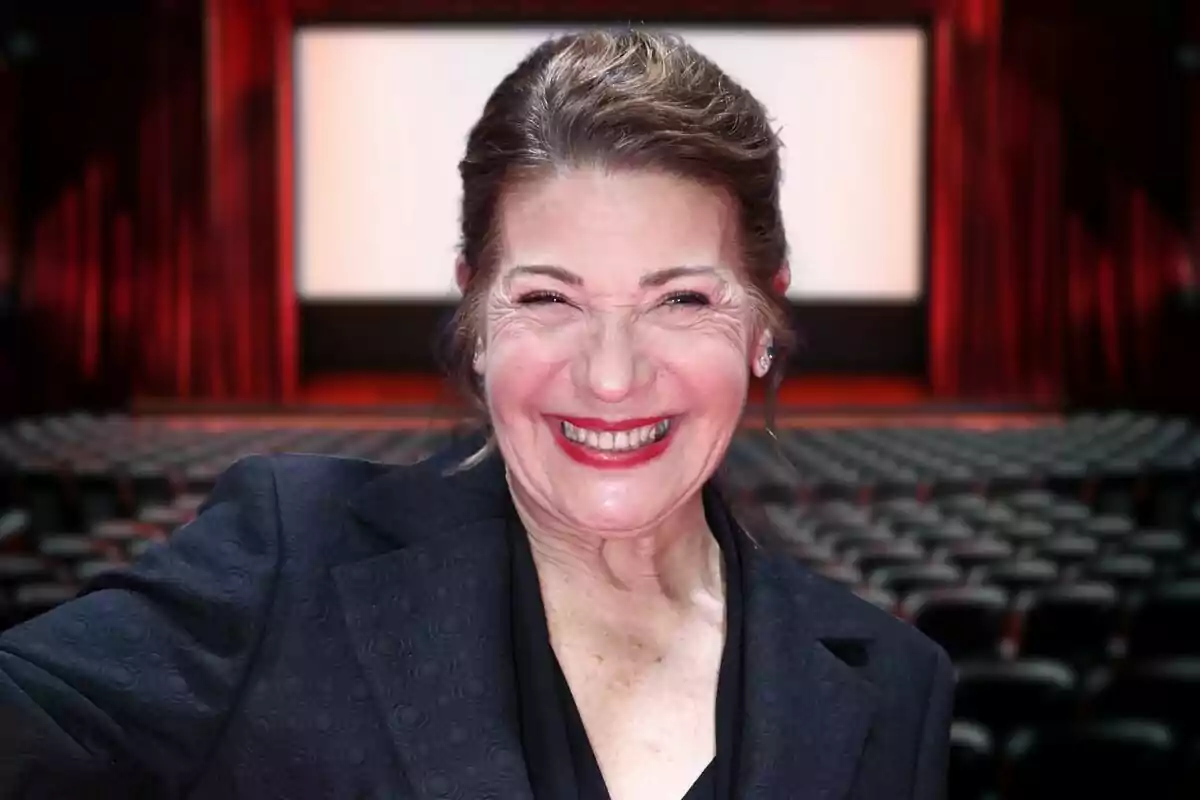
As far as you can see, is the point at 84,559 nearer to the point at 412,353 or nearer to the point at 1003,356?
the point at 412,353

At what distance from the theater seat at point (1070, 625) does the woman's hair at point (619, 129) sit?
10.2 feet

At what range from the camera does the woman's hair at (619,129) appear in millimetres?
1156

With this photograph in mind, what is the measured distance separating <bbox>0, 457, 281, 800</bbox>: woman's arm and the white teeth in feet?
0.90

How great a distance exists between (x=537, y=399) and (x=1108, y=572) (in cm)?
394

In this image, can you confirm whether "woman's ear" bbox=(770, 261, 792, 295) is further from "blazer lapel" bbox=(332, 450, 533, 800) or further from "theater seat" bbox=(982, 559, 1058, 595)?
"theater seat" bbox=(982, 559, 1058, 595)

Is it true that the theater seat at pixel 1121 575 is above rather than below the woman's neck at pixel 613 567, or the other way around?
below

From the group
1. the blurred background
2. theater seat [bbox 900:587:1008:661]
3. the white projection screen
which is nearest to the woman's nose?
theater seat [bbox 900:587:1008:661]

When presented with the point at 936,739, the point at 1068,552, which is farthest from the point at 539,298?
the point at 1068,552

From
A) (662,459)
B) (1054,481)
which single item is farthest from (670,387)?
(1054,481)

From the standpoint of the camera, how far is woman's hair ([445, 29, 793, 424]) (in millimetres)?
1156

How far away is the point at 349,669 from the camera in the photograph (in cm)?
116

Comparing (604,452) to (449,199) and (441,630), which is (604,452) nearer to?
(441,630)

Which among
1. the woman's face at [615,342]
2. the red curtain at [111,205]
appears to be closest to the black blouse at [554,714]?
the woman's face at [615,342]

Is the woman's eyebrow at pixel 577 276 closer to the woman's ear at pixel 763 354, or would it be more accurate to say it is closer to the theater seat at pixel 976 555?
the woman's ear at pixel 763 354
